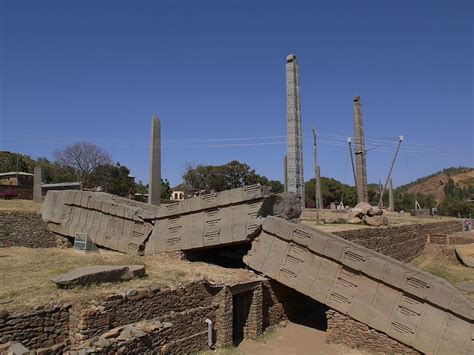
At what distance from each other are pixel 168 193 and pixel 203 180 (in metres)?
5.64

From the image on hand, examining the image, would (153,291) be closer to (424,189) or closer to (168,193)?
(168,193)

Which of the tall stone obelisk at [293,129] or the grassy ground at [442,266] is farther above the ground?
the tall stone obelisk at [293,129]

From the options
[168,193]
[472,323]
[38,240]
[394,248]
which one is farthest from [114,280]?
[168,193]

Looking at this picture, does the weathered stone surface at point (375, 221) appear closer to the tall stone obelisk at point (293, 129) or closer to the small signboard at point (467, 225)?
the tall stone obelisk at point (293, 129)

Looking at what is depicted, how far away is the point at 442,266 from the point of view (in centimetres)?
2448

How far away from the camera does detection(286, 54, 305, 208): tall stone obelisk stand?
768 inches

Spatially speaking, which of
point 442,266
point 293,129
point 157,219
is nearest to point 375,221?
point 442,266

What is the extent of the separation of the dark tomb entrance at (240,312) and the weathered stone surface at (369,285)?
3.51 feet

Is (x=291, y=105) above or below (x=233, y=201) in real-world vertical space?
above

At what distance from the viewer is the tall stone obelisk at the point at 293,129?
1950 cm

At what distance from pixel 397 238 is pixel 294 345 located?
14.2m

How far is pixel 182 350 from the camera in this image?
9805 millimetres

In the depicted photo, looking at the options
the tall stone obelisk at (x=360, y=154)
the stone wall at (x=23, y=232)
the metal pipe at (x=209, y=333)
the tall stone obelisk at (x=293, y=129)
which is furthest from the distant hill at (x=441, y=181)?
the metal pipe at (x=209, y=333)

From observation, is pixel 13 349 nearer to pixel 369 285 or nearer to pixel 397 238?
pixel 369 285
